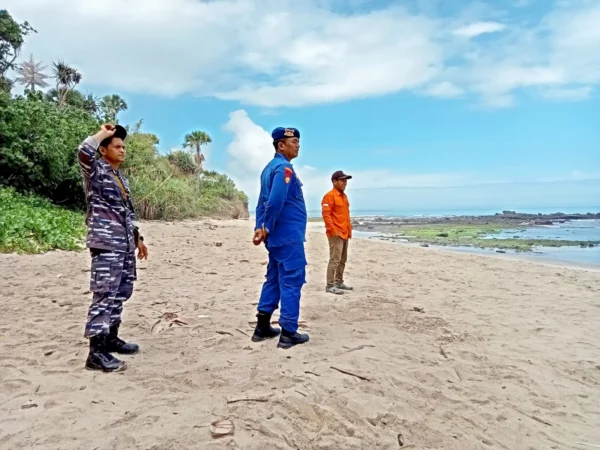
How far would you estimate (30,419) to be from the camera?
106 inches

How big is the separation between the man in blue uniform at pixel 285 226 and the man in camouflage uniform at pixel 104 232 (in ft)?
3.49

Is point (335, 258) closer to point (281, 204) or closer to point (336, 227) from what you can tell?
point (336, 227)

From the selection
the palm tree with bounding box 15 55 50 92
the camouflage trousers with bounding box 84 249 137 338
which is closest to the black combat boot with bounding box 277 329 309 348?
the camouflage trousers with bounding box 84 249 137 338

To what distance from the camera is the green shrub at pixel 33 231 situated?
8781 mm

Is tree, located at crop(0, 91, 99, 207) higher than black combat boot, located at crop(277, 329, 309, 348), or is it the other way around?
tree, located at crop(0, 91, 99, 207)

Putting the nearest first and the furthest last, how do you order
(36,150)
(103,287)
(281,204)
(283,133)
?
(103,287), (281,204), (283,133), (36,150)

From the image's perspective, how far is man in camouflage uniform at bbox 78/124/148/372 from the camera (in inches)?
132

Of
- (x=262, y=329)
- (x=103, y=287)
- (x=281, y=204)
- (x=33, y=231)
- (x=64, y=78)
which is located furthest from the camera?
(x=64, y=78)

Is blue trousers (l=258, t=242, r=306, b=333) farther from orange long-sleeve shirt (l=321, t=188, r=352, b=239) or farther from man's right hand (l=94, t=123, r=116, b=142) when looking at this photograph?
orange long-sleeve shirt (l=321, t=188, r=352, b=239)

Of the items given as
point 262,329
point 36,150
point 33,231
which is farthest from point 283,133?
point 36,150

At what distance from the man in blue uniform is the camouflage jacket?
1039 millimetres

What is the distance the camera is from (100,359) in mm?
3418

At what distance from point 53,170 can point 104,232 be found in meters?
13.0

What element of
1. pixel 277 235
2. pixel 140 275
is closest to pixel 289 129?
pixel 277 235
